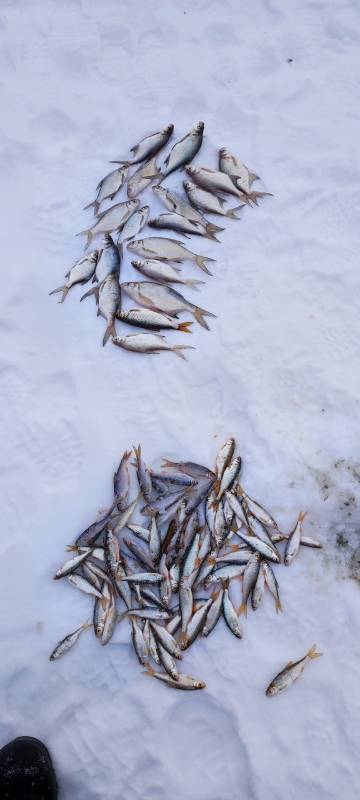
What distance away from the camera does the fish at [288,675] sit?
98.3 inches

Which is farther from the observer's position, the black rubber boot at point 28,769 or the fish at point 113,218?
the fish at point 113,218

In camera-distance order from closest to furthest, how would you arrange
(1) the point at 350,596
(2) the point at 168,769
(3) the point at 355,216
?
1. (2) the point at 168,769
2. (1) the point at 350,596
3. (3) the point at 355,216

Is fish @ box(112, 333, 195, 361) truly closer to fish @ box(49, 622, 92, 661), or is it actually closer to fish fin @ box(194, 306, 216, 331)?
fish fin @ box(194, 306, 216, 331)

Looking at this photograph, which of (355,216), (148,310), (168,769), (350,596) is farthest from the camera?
(355,216)

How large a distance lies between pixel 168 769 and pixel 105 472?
1297mm

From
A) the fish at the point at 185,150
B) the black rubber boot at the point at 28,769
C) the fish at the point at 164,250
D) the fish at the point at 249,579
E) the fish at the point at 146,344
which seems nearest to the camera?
the black rubber boot at the point at 28,769

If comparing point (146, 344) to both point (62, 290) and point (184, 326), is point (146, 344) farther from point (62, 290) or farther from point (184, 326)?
point (62, 290)

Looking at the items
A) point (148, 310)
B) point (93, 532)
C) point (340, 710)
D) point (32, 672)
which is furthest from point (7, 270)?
point (340, 710)

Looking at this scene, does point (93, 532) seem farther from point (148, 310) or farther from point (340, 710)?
point (340, 710)

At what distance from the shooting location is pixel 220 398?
9.21 feet

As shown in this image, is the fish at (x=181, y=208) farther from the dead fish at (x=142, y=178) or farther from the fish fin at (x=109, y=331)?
the fish fin at (x=109, y=331)

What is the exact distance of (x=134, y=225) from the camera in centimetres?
294

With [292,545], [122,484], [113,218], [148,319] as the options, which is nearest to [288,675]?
[292,545]

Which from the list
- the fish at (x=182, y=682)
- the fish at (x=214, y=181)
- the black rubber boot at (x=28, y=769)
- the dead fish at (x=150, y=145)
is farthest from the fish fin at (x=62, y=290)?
the black rubber boot at (x=28, y=769)
